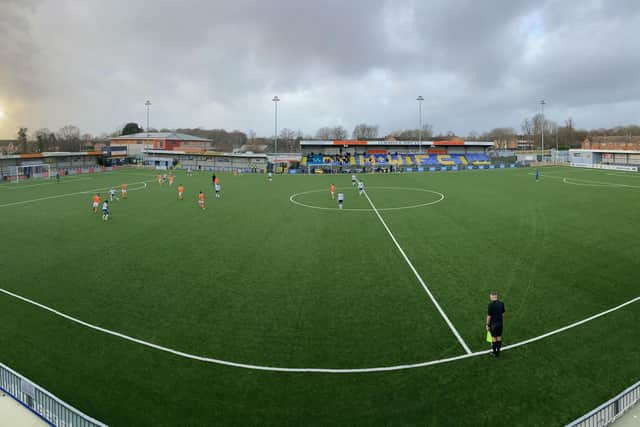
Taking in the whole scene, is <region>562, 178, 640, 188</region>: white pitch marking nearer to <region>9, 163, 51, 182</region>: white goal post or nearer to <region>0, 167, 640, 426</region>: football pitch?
<region>0, 167, 640, 426</region>: football pitch

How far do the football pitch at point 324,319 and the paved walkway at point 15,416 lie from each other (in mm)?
698

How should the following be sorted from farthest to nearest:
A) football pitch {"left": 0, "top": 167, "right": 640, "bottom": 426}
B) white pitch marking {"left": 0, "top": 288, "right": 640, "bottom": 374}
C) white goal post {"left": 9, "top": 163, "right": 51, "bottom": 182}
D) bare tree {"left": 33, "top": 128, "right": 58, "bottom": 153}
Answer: bare tree {"left": 33, "top": 128, "right": 58, "bottom": 153}
white goal post {"left": 9, "top": 163, "right": 51, "bottom": 182}
white pitch marking {"left": 0, "top": 288, "right": 640, "bottom": 374}
football pitch {"left": 0, "top": 167, "right": 640, "bottom": 426}

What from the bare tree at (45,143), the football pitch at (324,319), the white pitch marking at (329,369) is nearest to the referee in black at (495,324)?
the white pitch marking at (329,369)

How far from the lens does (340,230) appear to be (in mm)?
24562

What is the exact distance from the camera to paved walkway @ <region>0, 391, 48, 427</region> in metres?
7.91

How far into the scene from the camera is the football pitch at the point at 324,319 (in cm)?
857

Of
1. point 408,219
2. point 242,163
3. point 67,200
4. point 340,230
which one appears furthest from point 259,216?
point 242,163

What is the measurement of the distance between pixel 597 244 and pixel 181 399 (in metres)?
19.9

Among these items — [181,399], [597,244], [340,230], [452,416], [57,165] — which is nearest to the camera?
[452,416]

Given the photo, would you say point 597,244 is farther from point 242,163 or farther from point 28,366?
point 242,163

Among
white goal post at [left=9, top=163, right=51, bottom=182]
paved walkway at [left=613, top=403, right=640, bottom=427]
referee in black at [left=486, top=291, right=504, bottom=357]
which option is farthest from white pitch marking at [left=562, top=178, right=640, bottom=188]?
white goal post at [left=9, top=163, right=51, bottom=182]

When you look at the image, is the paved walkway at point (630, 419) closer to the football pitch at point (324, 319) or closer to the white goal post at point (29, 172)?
the football pitch at point (324, 319)

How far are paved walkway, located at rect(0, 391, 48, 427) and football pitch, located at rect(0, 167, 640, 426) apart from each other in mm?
698

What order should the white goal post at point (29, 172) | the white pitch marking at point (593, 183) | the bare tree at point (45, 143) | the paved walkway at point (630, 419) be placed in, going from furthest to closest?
the bare tree at point (45, 143), the white goal post at point (29, 172), the white pitch marking at point (593, 183), the paved walkway at point (630, 419)
